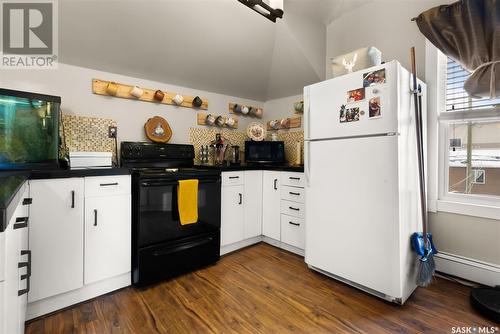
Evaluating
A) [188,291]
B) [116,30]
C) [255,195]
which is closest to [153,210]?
[188,291]

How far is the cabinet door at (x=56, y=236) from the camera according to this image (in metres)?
1.46

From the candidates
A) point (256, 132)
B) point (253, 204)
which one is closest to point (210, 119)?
point (256, 132)

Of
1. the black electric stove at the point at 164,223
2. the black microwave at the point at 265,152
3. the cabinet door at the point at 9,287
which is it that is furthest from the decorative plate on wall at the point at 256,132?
the cabinet door at the point at 9,287

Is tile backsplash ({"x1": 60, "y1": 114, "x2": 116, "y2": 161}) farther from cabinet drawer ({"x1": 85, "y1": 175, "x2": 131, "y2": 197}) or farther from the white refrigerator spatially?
the white refrigerator

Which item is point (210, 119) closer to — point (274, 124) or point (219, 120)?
point (219, 120)

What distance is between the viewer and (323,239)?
2.01m

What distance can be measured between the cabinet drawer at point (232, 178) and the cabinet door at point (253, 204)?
71 mm

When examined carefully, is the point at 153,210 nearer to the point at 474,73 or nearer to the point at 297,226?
the point at 297,226

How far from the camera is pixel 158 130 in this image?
2566 mm

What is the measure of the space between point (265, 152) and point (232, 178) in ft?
2.47

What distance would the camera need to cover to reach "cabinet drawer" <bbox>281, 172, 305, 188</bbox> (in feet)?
7.95

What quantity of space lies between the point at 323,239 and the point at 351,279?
1.12 feet

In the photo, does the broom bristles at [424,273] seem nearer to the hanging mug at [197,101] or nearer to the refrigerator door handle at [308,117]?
the refrigerator door handle at [308,117]

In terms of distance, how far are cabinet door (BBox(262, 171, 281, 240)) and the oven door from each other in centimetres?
72
